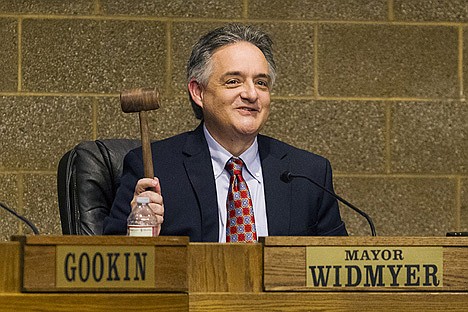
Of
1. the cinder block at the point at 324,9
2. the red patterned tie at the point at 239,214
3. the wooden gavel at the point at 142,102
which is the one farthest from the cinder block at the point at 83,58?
the wooden gavel at the point at 142,102

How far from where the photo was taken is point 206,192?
327 cm

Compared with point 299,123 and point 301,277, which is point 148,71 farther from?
point 301,277

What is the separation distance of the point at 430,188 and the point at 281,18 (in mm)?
956

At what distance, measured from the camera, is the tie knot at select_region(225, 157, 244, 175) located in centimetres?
336

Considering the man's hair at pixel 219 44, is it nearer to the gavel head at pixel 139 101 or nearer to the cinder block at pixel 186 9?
the gavel head at pixel 139 101

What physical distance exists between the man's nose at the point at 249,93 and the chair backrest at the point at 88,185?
484 mm

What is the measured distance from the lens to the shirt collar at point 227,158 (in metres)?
3.39

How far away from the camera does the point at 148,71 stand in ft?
15.2

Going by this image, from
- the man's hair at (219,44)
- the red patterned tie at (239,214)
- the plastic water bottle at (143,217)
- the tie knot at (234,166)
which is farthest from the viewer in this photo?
the man's hair at (219,44)

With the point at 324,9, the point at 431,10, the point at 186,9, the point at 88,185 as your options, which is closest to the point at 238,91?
the point at 88,185

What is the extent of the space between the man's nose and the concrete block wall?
4.08 feet

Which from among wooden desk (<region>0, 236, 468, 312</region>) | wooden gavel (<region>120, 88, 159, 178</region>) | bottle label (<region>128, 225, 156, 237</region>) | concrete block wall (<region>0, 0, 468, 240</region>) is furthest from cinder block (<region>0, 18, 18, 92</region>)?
wooden desk (<region>0, 236, 468, 312</region>)

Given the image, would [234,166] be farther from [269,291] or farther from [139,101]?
[269,291]

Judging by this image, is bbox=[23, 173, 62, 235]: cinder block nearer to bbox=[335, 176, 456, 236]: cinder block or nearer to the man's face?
bbox=[335, 176, 456, 236]: cinder block
